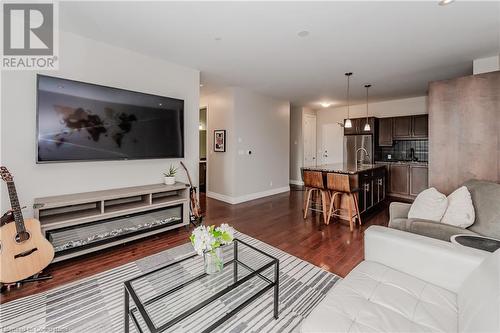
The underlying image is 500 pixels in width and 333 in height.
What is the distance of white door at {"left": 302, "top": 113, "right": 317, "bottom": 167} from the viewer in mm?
7652

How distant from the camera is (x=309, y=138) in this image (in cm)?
785

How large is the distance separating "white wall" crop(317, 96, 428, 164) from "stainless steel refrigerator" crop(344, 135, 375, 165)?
1.43 ft

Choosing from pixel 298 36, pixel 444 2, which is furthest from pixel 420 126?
pixel 298 36

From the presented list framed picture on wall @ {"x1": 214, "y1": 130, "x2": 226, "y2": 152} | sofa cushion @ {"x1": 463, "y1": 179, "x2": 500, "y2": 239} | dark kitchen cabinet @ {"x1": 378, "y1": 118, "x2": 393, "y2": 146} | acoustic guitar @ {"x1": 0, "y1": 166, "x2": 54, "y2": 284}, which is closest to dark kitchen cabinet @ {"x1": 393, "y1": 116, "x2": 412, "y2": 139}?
dark kitchen cabinet @ {"x1": 378, "y1": 118, "x2": 393, "y2": 146}

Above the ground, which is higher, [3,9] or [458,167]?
[3,9]

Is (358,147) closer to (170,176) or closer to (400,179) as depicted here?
(400,179)

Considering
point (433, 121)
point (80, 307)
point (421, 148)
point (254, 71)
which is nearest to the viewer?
point (80, 307)

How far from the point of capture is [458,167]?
3.13 meters

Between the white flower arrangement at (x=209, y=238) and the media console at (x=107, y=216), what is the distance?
5.48 ft

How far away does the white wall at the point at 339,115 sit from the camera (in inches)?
243

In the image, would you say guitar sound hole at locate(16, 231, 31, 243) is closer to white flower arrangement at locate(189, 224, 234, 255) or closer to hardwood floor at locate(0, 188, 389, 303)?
hardwood floor at locate(0, 188, 389, 303)

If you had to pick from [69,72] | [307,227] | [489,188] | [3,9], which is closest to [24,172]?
[69,72]

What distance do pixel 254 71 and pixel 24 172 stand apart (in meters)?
3.48

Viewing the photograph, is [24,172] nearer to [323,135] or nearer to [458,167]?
[458,167]
